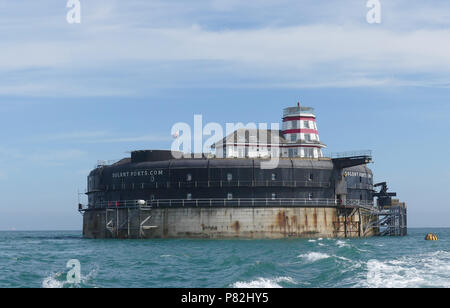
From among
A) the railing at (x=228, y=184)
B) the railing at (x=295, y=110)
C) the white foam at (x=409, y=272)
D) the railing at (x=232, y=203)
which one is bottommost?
the white foam at (x=409, y=272)

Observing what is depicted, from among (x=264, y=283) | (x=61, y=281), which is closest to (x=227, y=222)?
(x=61, y=281)

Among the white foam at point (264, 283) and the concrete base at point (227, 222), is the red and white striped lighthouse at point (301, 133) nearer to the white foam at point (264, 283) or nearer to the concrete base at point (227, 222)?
the concrete base at point (227, 222)

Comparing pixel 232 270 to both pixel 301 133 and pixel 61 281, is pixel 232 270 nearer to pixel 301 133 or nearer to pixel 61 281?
pixel 61 281

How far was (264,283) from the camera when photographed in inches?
1275

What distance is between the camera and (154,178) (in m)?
79.0

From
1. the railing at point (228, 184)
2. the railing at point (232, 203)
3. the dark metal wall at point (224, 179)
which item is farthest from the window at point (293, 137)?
the railing at point (232, 203)

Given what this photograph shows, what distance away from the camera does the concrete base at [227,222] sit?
74.5 m

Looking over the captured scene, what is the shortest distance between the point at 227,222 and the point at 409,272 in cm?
3900

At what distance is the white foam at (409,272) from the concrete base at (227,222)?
95.4 ft

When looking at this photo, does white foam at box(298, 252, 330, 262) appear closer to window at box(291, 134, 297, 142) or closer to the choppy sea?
the choppy sea

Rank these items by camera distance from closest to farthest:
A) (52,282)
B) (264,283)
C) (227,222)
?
(264,283)
(52,282)
(227,222)

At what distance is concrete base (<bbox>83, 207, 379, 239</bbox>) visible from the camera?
7450 centimetres
